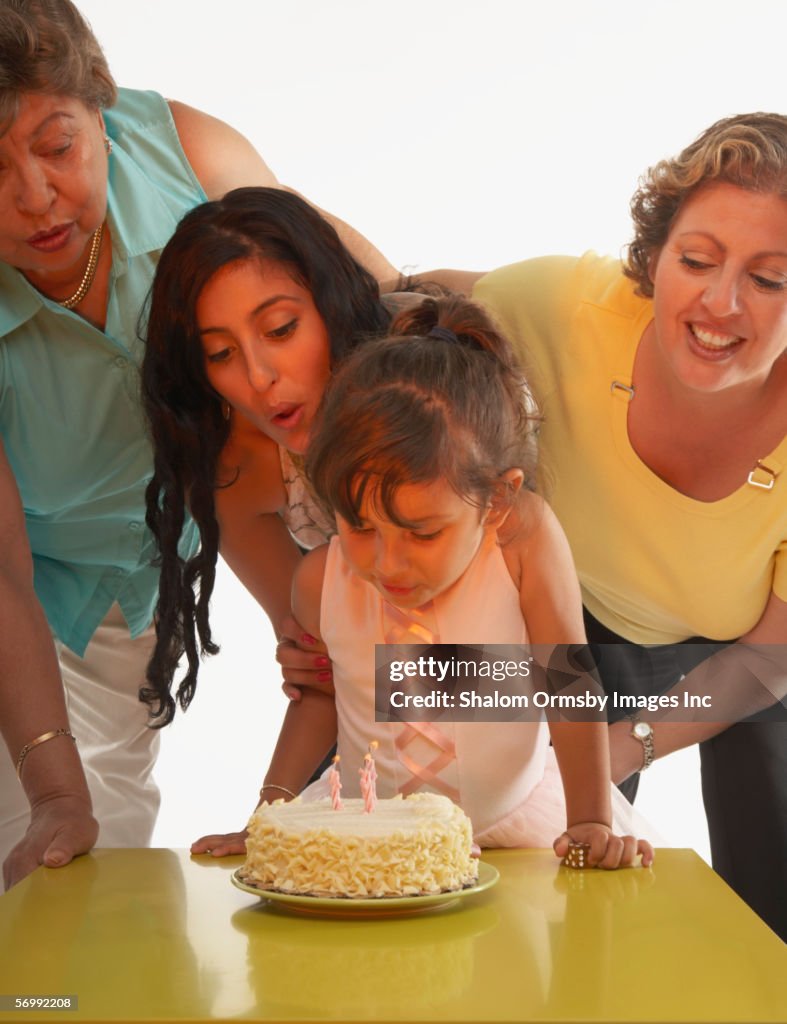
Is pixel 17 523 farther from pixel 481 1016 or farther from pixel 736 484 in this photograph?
pixel 481 1016

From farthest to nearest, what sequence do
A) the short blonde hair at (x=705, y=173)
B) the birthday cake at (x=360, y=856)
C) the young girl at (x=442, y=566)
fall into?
the short blonde hair at (x=705, y=173) < the young girl at (x=442, y=566) < the birthday cake at (x=360, y=856)

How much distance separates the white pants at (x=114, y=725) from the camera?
2904 millimetres

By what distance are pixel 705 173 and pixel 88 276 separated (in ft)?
3.47

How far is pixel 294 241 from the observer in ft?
6.94

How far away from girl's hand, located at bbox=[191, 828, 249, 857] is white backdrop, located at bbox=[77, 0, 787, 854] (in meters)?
3.16

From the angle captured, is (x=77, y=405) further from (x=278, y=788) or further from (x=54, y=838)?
(x=54, y=838)

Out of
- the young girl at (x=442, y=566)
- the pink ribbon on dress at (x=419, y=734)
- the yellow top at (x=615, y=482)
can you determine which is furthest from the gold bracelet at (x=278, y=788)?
the yellow top at (x=615, y=482)

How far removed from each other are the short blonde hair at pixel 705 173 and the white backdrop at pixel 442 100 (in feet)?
8.51

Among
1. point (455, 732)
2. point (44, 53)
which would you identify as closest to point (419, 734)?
point (455, 732)

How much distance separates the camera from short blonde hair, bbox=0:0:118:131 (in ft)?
6.25

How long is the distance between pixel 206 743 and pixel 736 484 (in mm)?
3046

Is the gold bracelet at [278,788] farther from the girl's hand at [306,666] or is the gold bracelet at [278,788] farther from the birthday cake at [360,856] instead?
the birthday cake at [360,856]

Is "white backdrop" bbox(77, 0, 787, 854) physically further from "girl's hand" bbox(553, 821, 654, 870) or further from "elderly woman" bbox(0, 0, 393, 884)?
"girl's hand" bbox(553, 821, 654, 870)

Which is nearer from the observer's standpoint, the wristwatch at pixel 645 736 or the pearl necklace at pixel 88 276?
the pearl necklace at pixel 88 276
